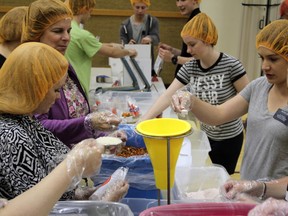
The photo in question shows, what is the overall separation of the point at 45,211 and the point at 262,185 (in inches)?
31.8

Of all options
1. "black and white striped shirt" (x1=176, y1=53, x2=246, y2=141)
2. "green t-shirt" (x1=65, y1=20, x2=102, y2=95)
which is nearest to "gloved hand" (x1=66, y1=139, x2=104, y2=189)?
"black and white striped shirt" (x1=176, y1=53, x2=246, y2=141)

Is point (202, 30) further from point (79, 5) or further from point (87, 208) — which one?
point (87, 208)

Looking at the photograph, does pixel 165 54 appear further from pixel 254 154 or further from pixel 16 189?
pixel 16 189

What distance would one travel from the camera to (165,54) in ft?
9.92

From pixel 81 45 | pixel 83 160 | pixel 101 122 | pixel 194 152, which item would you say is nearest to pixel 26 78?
pixel 83 160

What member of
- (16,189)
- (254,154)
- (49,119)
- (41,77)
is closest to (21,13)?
(49,119)

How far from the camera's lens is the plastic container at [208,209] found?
3.26ft

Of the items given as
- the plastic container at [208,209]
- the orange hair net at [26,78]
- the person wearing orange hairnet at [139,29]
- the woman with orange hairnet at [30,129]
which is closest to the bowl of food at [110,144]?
the woman with orange hairnet at [30,129]

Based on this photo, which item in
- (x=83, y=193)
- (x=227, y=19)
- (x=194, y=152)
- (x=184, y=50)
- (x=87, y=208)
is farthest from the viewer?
(x=227, y=19)

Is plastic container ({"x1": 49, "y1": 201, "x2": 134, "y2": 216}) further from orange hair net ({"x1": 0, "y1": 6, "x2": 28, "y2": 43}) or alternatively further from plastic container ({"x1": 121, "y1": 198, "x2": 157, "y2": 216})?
orange hair net ({"x1": 0, "y1": 6, "x2": 28, "y2": 43})

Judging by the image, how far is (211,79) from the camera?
85.4 inches

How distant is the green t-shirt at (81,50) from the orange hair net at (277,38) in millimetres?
1343

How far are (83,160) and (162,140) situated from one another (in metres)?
0.23

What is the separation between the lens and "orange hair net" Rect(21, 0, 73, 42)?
170 cm
